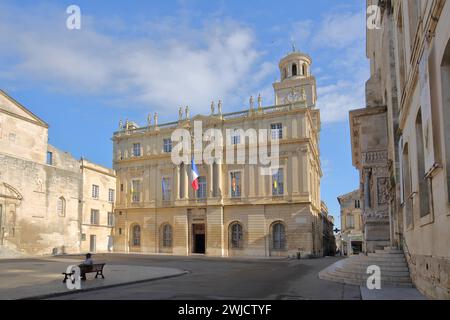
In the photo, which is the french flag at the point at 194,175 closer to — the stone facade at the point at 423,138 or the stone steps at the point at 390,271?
the stone facade at the point at 423,138

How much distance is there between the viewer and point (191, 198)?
1697 inches

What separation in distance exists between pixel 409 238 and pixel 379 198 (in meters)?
6.35

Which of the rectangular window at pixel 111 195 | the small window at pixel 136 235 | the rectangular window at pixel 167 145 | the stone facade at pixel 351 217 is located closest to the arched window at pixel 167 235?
the small window at pixel 136 235

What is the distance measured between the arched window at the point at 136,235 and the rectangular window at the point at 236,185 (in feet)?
37.6

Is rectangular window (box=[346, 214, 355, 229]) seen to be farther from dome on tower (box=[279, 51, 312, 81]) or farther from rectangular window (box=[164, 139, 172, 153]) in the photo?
rectangular window (box=[164, 139, 172, 153])

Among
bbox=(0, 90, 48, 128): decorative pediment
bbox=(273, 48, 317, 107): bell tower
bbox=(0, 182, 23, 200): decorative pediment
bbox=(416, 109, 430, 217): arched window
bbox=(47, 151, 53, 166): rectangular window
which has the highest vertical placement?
bbox=(273, 48, 317, 107): bell tower

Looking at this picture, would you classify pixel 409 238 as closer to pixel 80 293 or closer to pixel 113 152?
pixel 80 293

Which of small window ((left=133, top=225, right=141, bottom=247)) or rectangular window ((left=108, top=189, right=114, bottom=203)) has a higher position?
rectangular window ((left=108, top=189, right=114, bottom=203))

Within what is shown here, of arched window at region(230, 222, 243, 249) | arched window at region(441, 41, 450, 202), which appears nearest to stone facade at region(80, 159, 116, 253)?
arched window at region(230, 222, 243, 249)

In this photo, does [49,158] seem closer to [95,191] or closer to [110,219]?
[95,191]

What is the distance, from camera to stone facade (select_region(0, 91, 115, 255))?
3453cm

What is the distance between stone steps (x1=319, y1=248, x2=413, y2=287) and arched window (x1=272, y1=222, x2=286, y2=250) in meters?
23.4
